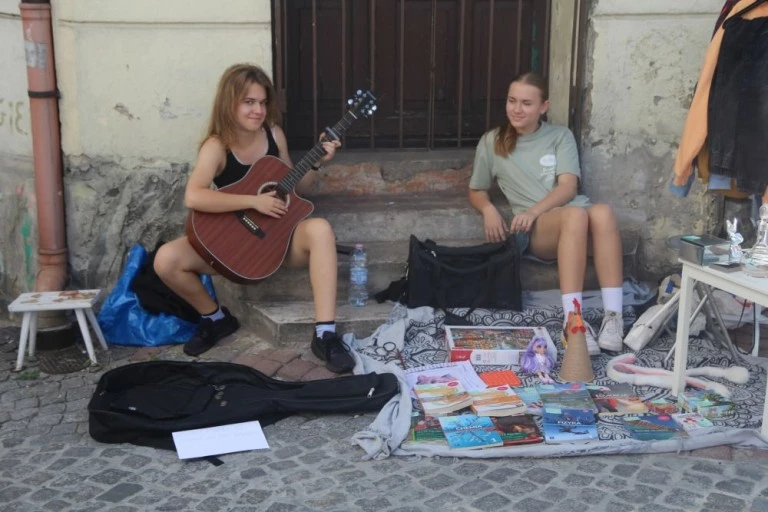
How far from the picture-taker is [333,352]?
4391mm

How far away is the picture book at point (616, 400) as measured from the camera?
3941 millimetres

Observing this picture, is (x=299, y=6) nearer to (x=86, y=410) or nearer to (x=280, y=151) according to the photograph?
(x=280, y=151)

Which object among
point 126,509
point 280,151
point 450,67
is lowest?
point 126,509

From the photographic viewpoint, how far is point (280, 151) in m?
4.85

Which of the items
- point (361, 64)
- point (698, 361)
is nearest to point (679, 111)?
point (698, 361)

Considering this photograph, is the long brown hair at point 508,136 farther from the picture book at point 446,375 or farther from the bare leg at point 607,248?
the picture book at point 446,375

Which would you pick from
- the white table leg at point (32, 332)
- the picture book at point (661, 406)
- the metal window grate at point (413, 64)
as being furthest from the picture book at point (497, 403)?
the metal window grate at point (413, 64)

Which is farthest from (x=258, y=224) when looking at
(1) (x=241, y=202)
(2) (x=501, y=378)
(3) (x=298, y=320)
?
(2) (x=501, y=378)

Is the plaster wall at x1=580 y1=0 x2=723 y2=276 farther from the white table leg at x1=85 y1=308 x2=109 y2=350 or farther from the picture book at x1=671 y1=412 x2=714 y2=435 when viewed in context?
the white table leg at x1=85 y1=308 x2=109 y2=350

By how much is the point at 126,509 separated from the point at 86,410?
95 cm

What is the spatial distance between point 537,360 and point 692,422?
77 centimetres

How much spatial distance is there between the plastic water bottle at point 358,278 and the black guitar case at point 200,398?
2.89 feet

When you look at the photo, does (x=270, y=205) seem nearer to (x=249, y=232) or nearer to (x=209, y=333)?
(x=249, y=232)

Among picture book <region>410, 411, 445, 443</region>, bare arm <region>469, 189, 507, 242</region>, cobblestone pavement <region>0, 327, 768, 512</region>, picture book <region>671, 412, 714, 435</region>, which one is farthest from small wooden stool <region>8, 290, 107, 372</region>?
picture book <region>671, 412, 714, 435</region>
